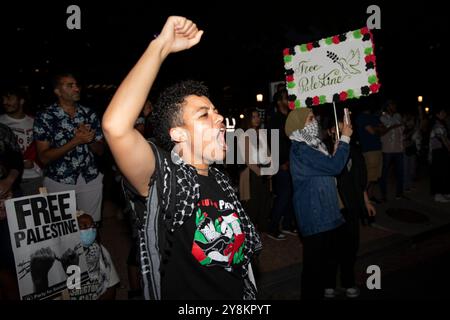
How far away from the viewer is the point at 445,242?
6875 millimetres

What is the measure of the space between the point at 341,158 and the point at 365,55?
46.8 inches

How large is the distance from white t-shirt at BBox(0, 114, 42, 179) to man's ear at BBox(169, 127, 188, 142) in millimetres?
3160

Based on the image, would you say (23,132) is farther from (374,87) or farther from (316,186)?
(374,87)

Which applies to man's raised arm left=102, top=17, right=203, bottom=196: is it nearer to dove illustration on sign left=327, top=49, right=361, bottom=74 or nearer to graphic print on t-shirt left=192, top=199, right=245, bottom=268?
graphic print on t-shirt left=192, top=199, right=245, bottom=268

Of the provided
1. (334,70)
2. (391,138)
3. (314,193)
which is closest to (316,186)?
(314,193)

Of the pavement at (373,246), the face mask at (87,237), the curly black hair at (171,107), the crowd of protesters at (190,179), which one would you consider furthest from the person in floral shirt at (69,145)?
the curly black hair at (171,107)

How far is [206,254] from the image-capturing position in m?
1.99

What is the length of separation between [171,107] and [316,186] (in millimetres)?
2208

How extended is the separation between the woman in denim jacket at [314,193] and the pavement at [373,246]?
0.64m

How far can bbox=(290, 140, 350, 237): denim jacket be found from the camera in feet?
12.4

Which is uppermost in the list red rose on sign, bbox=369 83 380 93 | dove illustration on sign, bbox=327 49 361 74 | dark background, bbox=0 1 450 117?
dark background, bbox=0 1 450 117

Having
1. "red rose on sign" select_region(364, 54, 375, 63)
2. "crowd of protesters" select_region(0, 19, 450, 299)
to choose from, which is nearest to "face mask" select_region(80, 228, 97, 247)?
"crowd of protesters" select_region(0, 19, 450, 299)

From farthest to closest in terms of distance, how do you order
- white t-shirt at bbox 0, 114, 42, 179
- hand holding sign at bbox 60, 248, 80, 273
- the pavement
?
the pavement < white t-shirt at bbox 0, 114, 42, 179 < hand holding sign at bbox 60, 248, 80, 273

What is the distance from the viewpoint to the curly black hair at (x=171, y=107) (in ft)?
6.91
